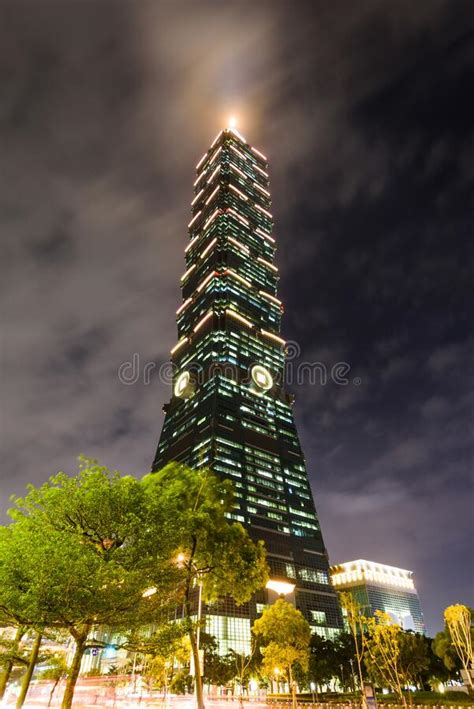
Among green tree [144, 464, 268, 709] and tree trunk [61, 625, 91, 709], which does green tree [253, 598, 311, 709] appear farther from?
tree trunk [61, 625, 91, 709]

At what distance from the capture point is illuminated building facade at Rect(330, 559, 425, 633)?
17238 cm

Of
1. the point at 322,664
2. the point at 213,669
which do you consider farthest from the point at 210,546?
the point at 213,669

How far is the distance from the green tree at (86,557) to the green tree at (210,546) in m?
2.50

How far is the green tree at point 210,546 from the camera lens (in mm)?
24734

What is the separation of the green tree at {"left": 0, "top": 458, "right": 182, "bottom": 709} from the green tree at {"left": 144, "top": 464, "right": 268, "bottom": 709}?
2501 millimetres

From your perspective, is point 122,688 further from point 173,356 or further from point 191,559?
point 173,356

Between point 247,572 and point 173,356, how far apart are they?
17407cm

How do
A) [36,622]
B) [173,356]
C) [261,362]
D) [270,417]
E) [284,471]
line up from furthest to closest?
[173,356] < [261,362] < [270,417] < [284,471] < [36,622]

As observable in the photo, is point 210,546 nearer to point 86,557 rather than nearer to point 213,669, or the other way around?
point 86,557

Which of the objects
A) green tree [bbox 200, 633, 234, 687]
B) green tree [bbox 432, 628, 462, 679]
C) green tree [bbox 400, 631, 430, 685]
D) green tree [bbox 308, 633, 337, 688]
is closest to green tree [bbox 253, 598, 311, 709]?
green tree [bbox 400, 631, 430, 685]

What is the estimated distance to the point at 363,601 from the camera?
168m

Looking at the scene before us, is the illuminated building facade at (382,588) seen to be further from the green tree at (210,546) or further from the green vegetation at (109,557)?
the green vegetation at (109,557)

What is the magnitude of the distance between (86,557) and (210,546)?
9.39 metres

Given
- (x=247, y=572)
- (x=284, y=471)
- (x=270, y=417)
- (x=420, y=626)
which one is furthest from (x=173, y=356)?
(x=247, y=572)
